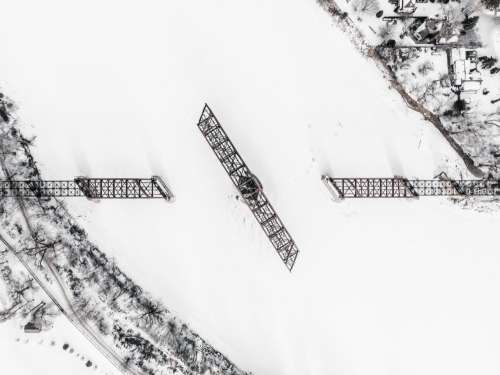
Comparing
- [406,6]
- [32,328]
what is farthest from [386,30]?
[32,328]

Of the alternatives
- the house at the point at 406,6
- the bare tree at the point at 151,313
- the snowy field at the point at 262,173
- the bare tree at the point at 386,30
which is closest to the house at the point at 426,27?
the house at the point at 406,6

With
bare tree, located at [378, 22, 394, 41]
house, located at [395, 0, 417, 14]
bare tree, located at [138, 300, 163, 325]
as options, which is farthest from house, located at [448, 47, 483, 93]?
bare tree, located at [138, 300, 163, 325]

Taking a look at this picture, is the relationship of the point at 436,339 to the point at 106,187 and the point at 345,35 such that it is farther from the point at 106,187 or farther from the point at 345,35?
the point at 106,187

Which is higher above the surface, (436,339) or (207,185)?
(207,185)

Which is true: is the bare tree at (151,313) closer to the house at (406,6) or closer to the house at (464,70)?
the house at (464,70)

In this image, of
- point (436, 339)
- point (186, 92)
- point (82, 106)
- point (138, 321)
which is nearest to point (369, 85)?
point (186, 92)

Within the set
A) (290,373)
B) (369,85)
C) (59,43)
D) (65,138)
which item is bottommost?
(290,373)
